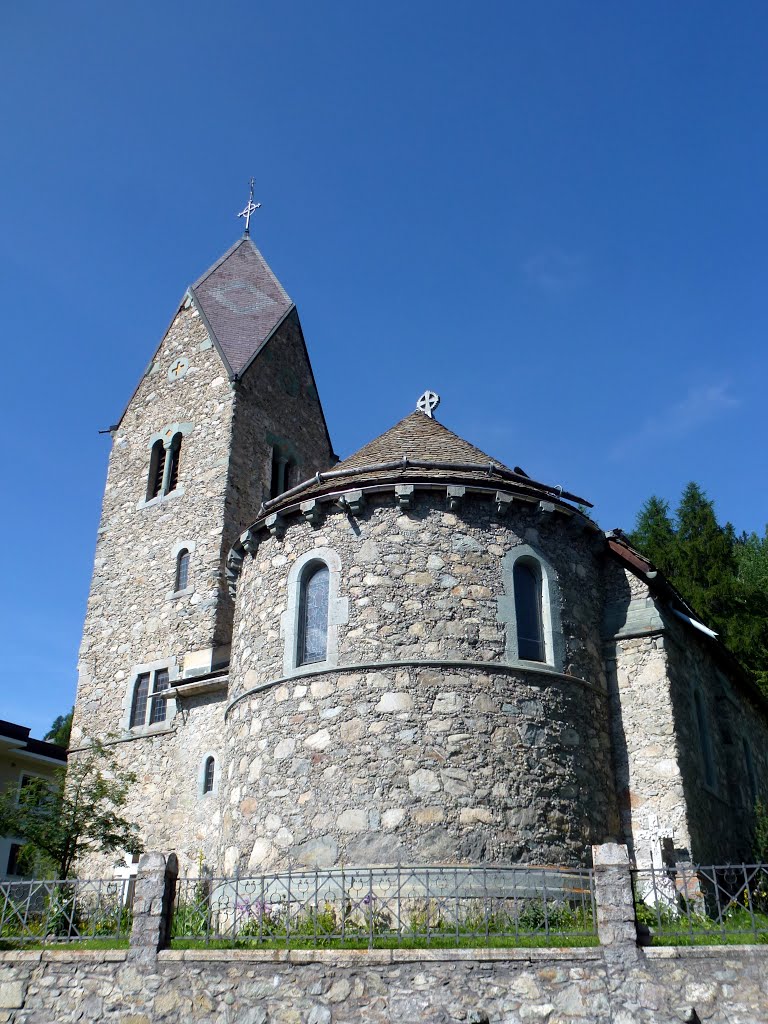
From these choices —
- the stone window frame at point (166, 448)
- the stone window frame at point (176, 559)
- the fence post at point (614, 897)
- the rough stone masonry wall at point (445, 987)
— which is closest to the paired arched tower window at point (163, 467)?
the stone window frame at point (166, 448)

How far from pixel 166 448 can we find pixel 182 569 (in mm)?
4127

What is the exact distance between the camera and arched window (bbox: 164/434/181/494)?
83.8ft

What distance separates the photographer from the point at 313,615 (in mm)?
15016

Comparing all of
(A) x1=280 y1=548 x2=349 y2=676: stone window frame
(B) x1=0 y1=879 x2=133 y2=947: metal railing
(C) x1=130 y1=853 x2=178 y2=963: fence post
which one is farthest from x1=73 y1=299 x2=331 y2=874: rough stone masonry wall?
(C) x1=130 y1=853 x2=178 y2=963: fence post

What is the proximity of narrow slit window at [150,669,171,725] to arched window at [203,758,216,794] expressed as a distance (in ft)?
8.33

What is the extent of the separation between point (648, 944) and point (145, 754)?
47.2 feet

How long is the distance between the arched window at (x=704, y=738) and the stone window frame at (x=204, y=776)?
9.46 m

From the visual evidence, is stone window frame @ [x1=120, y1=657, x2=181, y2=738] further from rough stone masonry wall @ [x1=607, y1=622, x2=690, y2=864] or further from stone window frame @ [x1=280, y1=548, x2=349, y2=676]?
rough stone masonry wall @ [x1=607, y1=622, x2=690, y2=864]

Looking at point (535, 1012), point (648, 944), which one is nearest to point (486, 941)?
point (535, 1012)

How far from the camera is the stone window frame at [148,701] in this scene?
21.5 meters

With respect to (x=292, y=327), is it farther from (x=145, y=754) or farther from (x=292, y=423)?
(x=145, y=754)

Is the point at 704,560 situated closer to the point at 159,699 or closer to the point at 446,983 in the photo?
the point at 159,699

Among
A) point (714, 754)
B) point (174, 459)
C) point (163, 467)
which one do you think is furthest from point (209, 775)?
point (714, 754)

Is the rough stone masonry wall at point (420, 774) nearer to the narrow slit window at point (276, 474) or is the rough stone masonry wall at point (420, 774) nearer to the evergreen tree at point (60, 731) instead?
the narrow slit window at point (276, 474)
